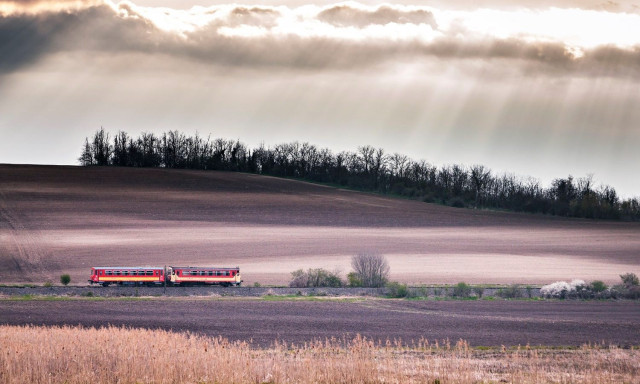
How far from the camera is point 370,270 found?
52062mm

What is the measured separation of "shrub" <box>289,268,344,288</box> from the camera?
167 feet

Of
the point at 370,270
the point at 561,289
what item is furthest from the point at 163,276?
the point at 561,289

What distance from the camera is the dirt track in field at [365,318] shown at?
96.2 ft

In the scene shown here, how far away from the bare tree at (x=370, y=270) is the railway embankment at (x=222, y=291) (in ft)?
9.18

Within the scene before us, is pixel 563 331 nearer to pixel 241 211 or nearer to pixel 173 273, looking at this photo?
pixel 173 273

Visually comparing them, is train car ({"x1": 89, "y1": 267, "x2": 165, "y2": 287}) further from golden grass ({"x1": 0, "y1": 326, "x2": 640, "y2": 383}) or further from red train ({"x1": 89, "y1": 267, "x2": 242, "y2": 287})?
golden grass ({"x1": 0, "y1": 326, "x2": 640, "y2": 383})

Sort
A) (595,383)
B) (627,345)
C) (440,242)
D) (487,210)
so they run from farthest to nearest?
1. (487,210)
2. (440,242)
3. (627,345)
4. (595,383)

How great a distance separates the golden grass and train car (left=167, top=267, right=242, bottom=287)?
88.9 ft

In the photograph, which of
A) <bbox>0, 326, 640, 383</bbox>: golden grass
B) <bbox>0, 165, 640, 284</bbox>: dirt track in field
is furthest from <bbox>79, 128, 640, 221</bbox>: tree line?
<bbox>0, 326, 640, 383</bbox>: golden grass

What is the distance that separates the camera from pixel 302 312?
36969mm

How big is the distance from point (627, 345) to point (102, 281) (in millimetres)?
34011

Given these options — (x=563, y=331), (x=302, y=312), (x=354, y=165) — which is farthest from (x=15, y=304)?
(x=354, y=165)

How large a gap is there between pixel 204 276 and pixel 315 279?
7519mm

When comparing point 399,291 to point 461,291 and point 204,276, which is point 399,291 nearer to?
point 461,291
